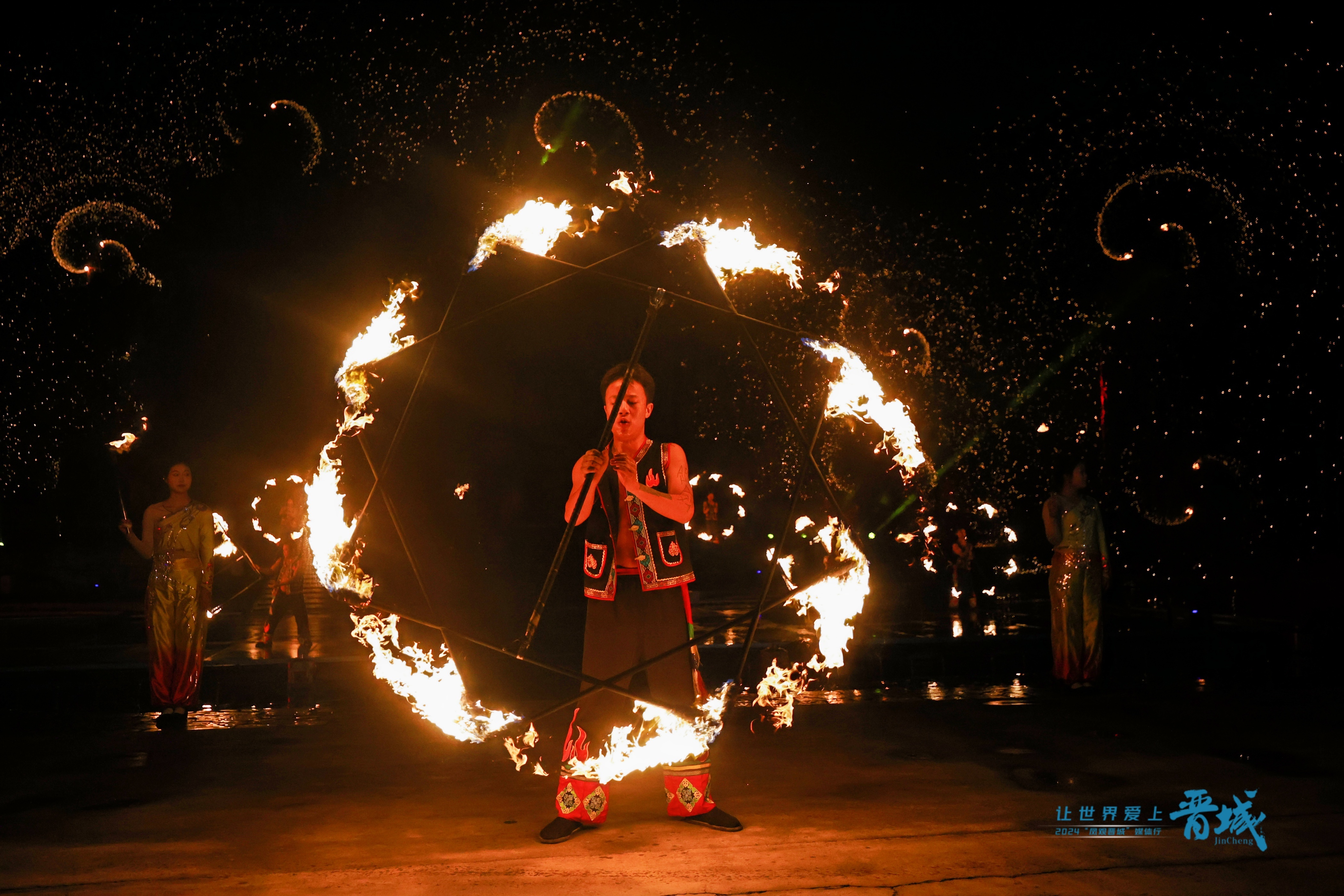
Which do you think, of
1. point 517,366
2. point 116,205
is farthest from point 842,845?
point 116,205

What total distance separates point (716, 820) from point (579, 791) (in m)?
0.63

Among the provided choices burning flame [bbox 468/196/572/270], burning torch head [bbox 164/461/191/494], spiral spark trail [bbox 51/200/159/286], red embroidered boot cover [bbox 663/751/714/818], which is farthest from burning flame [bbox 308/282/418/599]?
spiral spark trail [bbox 51/200/159/286]

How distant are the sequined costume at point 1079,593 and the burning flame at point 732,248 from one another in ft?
15.0

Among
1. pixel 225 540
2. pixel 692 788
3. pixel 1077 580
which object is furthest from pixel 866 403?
pixel 225 540

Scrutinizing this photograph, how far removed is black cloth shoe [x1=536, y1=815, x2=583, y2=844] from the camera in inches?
173

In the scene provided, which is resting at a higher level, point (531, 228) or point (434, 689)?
point (531, 228)

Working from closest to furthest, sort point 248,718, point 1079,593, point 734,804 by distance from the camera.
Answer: point 734,804, point 248,718, point 1079,593

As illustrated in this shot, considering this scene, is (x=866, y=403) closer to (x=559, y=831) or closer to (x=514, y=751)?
(x=514, y=751)

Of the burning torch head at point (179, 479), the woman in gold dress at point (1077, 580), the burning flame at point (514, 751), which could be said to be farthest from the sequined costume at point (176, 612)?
the woman in gold dress at point (1077, 580)

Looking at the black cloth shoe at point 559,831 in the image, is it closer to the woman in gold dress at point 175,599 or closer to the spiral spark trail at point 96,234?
the woman in gold dress at point 175,599

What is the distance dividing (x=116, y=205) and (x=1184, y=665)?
18915mm

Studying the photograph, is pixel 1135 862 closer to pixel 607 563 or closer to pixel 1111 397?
pixel 607 563

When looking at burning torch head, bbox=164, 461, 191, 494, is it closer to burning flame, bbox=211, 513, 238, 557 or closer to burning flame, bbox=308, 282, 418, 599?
burning flame, bbox=211, 513, 238, 557

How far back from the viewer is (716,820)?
Result: 180 inches
